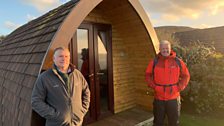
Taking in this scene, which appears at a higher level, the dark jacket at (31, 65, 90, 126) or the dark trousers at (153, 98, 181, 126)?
the dark jacket at (31, 65, 90, 126)

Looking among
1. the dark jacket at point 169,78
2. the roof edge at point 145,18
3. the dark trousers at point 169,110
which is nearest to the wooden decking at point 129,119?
the dark trousers at point 169,110

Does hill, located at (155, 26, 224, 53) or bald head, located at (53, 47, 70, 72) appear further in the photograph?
hill, located at (155, 26, 224, 53)

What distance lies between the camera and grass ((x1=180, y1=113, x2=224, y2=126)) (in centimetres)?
481

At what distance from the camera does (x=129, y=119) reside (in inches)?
180

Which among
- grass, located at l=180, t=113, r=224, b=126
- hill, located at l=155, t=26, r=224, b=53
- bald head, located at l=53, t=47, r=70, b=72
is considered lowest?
grass, located at l=180, t=113, r=224, b=126

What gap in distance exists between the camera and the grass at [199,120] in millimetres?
4809

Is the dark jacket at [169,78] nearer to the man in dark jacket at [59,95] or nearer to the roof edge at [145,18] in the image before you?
the roof edge at [145,18]

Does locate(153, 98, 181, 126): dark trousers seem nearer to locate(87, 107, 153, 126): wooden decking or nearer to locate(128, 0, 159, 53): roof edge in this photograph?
locate(87, 107, 153, 126): wooden decking

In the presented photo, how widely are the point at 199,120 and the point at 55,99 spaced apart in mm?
4325

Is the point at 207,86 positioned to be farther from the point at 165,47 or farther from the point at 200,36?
the point at 200,36

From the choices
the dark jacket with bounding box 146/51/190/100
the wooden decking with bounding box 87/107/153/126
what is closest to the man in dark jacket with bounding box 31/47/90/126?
the dark jacket with bounding box 146/51/190/100

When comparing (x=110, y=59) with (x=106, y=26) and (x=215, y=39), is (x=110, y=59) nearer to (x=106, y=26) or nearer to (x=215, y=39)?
(x=106, y=26)

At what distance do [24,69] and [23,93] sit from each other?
1.55 ft

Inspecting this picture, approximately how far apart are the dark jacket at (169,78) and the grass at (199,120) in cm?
207
